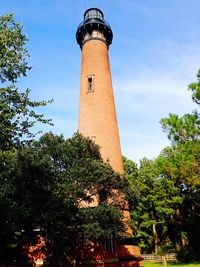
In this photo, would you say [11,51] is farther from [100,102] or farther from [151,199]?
[151,199]

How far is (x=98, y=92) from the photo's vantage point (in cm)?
2473

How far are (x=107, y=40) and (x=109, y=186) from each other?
53.6ft

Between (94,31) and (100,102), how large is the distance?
785cm

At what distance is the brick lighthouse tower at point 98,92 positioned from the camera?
2319 cm

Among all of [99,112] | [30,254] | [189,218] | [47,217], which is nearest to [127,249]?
[30,254]

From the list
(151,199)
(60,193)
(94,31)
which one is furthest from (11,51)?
(151,199)

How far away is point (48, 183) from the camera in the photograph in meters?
16.4

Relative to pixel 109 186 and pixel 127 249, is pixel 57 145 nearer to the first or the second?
pixel 109 186

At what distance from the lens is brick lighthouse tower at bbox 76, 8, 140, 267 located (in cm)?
2107

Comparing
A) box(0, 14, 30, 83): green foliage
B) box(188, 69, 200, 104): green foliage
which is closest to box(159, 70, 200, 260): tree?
box(188, 69, 200, 104): green foliage

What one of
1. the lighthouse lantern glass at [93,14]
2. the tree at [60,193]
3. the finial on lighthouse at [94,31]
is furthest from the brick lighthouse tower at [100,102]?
the tree at [60,193]

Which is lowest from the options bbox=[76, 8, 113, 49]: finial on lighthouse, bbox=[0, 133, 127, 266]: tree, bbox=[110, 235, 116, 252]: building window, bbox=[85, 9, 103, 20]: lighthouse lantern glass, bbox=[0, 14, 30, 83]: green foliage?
bbox=[110, 235, 116, 252]: building window

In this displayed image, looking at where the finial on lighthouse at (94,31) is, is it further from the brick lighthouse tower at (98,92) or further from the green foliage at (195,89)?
the green foliage at (195,89)

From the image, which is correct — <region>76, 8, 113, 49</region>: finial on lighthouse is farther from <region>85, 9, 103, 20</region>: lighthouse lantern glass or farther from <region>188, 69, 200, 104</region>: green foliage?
<region>188, 69, 200, 104</region>: green foliage
